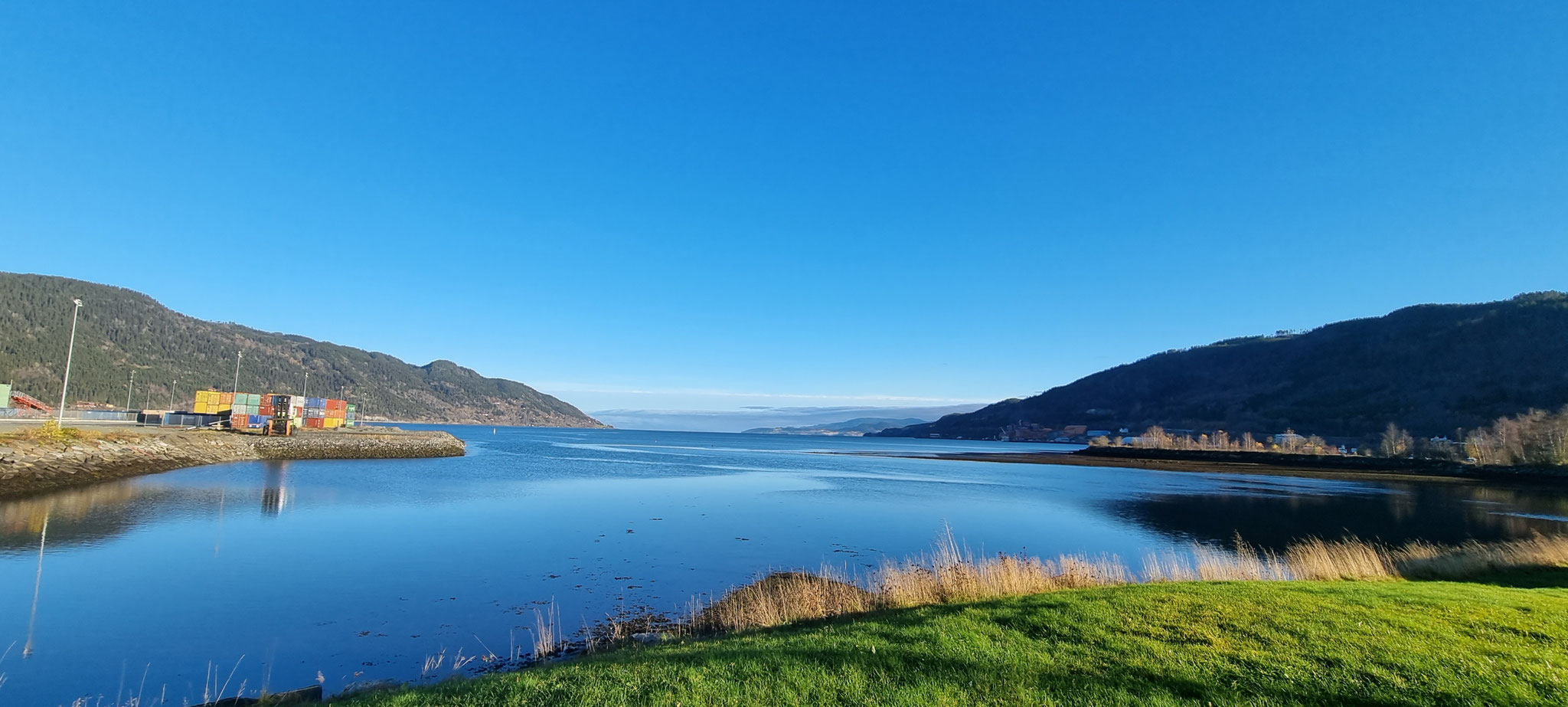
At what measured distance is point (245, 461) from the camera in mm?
49875

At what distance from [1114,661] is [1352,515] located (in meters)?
41.3

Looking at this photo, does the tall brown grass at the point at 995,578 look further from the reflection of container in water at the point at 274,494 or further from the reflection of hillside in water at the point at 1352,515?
the reflection of container in water at the point at 274,494

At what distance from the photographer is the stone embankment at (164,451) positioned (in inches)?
1088

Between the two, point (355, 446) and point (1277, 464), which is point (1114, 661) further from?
point (1277, 464)

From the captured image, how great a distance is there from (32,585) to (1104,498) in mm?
48826

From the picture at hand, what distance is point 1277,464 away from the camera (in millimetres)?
91062

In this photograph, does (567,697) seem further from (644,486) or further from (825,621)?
(644,486)

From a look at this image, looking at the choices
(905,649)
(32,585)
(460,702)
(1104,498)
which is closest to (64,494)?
(32,585)

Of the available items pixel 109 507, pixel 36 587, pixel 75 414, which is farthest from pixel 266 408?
pixel 36 587

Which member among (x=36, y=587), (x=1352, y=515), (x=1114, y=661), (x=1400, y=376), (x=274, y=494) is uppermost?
(x=1400, y=376)

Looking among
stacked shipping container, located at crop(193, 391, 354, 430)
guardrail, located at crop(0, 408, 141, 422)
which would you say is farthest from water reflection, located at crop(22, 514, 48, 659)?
stacked shipping container, located at crop(193, 391, 354, 430)

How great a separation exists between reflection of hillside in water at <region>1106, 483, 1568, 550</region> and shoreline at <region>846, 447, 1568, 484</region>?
12438 mm

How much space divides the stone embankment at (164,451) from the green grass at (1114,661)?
32710 mm

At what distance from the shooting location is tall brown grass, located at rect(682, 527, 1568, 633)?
12766 millimetres
